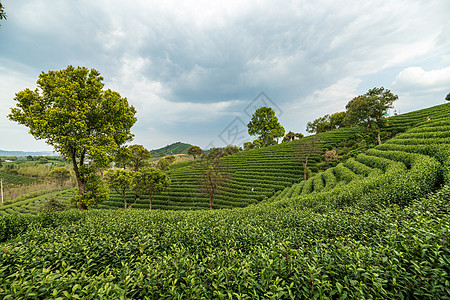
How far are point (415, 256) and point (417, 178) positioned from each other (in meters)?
6.34

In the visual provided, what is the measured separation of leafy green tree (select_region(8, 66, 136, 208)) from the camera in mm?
9163

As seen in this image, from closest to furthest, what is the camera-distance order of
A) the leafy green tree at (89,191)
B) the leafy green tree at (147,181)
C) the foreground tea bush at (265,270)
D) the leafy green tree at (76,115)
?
the foreground tea bush at (265,270), the leafy green tree at (76,115), the leafy green tree at (89,191), the leafy green tree at (147,181)

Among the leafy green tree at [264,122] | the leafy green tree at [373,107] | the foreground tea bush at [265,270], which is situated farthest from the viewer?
the leafy green tree at [264,122]

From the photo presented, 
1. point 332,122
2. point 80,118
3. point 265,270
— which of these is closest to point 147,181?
point 80,118

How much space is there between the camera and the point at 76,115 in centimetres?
→ 938

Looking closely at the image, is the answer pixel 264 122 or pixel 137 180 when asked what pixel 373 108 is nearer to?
pixel 264 122

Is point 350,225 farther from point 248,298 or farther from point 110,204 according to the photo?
point 110,204

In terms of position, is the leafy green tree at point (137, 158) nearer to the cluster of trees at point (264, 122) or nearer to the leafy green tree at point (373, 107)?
the cluster of trees at point (264, 122)

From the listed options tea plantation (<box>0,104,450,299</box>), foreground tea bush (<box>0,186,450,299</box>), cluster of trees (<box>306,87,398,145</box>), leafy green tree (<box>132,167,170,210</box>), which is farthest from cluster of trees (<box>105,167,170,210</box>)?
cluster of trees (<box>306,87,398,145</box>)

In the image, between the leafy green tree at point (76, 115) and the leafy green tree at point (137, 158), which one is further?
the leafy green tree at point (137, 158)

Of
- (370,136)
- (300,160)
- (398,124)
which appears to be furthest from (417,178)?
(398,124)

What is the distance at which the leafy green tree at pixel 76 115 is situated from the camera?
916cm

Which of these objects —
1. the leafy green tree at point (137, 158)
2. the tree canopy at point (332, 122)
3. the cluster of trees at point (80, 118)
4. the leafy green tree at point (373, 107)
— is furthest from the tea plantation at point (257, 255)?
the tree canopy at point (332, 122)

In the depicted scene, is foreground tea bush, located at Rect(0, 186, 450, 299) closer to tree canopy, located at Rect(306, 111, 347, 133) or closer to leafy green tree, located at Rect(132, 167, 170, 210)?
leafy green tree, located at Rect(132, 167, 170, 210)
